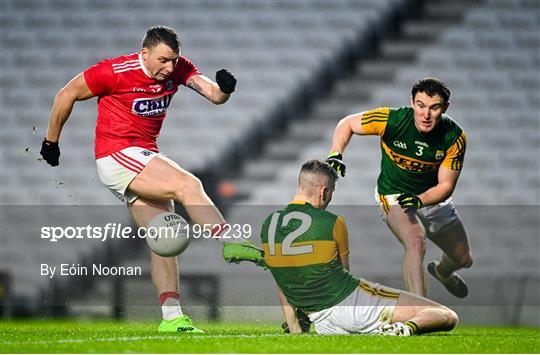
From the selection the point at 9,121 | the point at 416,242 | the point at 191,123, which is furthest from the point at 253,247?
the point at 9,121

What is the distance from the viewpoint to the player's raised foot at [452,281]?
6902 mm

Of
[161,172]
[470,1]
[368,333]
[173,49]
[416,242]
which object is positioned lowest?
[368,333]

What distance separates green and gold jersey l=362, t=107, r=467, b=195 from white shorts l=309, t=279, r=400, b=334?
1194mm

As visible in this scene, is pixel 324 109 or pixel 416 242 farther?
pixel 324 109

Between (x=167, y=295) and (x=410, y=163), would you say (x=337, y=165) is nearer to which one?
(x=410, y=163)

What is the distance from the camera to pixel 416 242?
5.68m

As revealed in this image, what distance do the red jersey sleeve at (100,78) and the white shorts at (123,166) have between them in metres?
0.36

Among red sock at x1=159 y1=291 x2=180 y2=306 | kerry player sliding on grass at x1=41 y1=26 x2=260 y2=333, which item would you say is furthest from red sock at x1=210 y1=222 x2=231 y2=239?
red sock at x1=159 y1=291 x2=180 y2=306

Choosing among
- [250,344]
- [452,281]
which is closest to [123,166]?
[250,344]

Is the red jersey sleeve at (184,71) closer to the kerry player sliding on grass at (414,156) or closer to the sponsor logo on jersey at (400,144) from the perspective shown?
the kerry player sliding on grass at (414,156)

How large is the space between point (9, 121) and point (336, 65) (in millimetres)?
3790

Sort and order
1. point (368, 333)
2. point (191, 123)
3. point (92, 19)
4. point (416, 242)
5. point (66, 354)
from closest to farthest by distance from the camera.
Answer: point (66, 354)
point (368, 333)
point (416, 242)
point (191, 123)
point (92, 19)

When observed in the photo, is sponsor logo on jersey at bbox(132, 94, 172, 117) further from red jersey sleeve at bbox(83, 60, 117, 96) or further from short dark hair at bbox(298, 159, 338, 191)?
short dark hair at bbox(298, 159, 338, 191)

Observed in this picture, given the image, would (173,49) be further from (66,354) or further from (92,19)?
(92,19)
